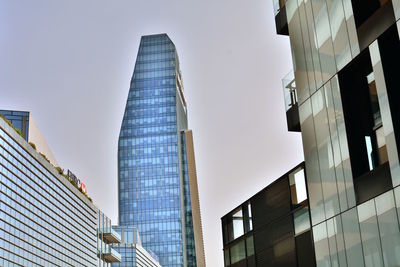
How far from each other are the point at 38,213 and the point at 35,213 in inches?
52.2

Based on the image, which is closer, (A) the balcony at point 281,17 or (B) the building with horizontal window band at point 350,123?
(B) the building with horizontal window band at point 350,123

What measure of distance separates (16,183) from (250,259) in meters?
55.1

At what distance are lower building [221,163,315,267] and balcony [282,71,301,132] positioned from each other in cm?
226

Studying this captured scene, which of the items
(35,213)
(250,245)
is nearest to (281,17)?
(250,245)

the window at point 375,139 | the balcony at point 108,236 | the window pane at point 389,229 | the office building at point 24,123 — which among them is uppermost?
the office building at point 24,123

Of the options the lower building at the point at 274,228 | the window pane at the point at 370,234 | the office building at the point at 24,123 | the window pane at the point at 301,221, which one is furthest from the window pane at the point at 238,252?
the office building at the point at 24,123

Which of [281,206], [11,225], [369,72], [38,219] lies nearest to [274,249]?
[281,206]

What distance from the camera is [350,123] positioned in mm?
27891

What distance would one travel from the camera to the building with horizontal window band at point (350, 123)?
24.8 metres

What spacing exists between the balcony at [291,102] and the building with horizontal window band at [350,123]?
1.35 ft

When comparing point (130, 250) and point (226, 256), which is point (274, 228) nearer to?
point (226, 256)

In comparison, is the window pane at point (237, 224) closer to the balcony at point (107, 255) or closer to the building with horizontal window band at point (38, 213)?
the building with horizontal window band at point (38, 213)

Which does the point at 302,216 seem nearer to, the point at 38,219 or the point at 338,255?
the point at 338,255

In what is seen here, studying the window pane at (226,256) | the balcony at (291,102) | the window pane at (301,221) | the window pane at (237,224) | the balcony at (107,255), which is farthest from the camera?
the balcony at (107,255)
